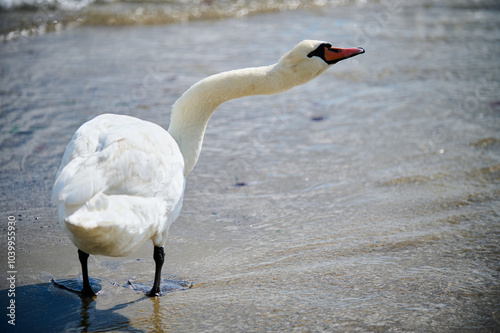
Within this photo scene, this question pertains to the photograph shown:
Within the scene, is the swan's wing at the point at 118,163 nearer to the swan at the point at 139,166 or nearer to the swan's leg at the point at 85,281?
the swan at the point at 139,166

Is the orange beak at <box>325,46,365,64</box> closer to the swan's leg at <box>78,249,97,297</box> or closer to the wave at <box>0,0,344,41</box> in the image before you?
the swan's leg at <box>78,249,97,297</box>

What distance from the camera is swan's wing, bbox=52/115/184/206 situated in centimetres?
326

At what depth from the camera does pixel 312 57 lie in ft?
14.3

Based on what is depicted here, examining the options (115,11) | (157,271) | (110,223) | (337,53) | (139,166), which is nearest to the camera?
(110,223)

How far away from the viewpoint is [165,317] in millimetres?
3533

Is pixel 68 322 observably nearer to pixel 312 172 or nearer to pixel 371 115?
pixel 312 172

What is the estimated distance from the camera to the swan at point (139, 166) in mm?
3186

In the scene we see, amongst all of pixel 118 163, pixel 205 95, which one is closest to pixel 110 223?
pixel 118 163

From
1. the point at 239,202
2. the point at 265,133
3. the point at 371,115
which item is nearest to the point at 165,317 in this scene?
the point at 239,202

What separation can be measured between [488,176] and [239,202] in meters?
2.57

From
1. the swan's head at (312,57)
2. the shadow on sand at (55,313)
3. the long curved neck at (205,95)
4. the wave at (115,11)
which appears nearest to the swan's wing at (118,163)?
the long curved neck at (205,95)

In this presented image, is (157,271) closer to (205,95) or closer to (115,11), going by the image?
(205,95)

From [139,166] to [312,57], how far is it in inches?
65.7

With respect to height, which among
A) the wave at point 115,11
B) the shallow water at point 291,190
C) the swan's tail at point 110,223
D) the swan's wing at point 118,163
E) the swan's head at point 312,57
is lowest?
the shallow water at point 291,190
